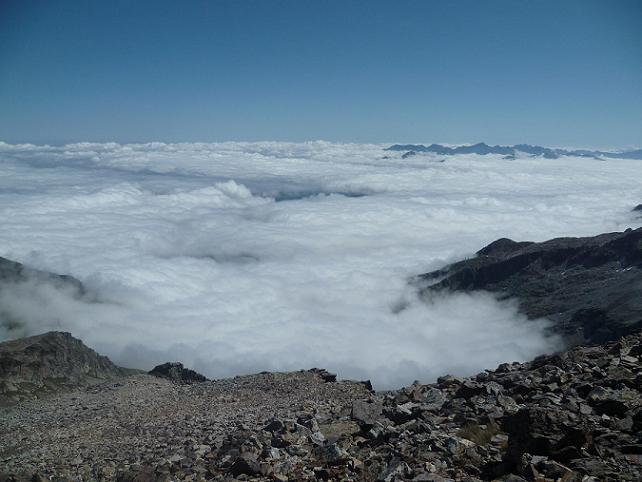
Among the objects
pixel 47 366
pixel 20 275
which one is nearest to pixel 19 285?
pixel 20 275

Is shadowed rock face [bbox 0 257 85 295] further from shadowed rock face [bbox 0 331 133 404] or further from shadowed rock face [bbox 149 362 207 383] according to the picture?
shadowed rock face [bbox 149 362 207 383]

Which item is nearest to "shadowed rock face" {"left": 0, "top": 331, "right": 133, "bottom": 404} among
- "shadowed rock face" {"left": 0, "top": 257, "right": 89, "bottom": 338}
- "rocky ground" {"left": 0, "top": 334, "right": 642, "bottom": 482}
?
"rocky ground" {"left": 0, "top": 334, "right": 642, "bottom": 482}

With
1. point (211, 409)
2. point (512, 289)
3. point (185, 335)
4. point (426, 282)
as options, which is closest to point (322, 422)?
point (211, 409)

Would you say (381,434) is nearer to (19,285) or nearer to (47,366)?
(47,366)

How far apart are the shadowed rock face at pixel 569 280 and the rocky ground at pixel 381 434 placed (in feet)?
241

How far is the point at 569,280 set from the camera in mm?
137375

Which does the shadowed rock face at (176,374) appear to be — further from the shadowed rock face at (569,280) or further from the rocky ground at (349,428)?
the shadowed rock face at (569,280)

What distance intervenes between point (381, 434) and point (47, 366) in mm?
50785

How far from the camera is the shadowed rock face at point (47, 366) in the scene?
4697 cm

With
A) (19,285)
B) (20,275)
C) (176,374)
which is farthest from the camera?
(20,275)

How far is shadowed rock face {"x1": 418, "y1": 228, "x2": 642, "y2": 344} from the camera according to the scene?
96.0 meters

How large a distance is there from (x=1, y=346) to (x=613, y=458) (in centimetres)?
6175

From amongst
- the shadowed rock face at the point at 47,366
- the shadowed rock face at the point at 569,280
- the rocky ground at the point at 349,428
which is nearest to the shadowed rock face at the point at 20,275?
the shadowed rock face at the point at 47,366

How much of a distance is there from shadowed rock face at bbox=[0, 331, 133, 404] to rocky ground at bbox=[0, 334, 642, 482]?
77.4 feet
